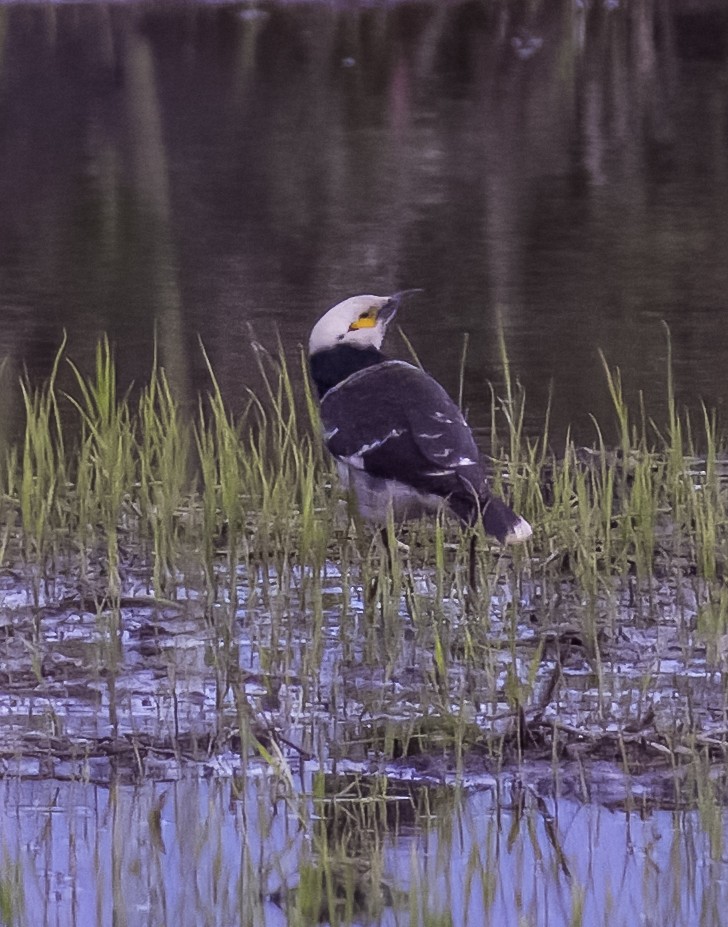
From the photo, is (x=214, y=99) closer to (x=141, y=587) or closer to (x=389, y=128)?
(x=389, y=128)

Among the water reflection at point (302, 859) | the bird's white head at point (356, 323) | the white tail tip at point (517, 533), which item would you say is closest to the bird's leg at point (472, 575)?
the white tail tip at point (517, 533)

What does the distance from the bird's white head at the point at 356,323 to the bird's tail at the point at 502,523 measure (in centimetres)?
67

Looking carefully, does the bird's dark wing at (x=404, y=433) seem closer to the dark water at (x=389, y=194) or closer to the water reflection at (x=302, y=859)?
the water reflection at (x=302, y=859)

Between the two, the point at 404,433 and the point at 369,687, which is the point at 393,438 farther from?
the point at 369,687

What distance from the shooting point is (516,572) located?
4469 mm

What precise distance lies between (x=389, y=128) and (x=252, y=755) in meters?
16.6

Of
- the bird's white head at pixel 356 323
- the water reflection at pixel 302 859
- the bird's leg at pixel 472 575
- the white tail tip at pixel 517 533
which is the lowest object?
the bird's leg at pixel 472 575

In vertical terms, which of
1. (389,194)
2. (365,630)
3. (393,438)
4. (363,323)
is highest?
(363,323)

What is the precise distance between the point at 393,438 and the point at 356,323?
0.52m

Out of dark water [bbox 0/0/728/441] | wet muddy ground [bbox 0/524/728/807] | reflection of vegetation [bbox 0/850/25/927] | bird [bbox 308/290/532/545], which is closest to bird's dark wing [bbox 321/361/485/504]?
bird [bbox 308/290/532/545]

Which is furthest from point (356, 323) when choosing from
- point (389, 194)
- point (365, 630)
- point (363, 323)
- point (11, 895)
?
point (389, 194)

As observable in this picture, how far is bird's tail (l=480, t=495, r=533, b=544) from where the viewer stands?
14.0 feet

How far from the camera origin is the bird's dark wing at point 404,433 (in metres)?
4.43

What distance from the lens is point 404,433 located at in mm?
4496
